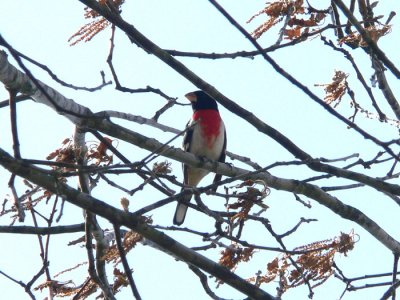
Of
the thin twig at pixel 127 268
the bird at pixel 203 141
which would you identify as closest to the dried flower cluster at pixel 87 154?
the thin twig at pixel 127 268

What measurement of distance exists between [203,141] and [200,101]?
0.82m

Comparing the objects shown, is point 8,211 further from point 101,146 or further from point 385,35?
point 385,35

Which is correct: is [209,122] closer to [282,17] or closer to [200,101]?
[200,101]

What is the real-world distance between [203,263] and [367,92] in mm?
1524

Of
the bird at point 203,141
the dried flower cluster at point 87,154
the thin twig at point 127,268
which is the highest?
the bird at point 203,141

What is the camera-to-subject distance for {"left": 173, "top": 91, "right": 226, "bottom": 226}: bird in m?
7.16

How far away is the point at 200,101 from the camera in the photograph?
25.9 ft

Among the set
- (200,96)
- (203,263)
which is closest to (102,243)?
(203,263)

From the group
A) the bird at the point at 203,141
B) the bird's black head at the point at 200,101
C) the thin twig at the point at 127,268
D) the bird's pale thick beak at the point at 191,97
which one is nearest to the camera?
the thin twig at the point at 127,268

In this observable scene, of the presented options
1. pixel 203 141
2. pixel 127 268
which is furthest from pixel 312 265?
pixel 203 141

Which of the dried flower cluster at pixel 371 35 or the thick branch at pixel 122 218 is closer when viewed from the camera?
the thick branch at pixel 122 218

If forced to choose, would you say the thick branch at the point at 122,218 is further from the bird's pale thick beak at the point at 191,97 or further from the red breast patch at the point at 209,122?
the bird's pale thick beak at the point at 191,97

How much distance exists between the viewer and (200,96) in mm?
7949

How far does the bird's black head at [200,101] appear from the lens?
7.81m
